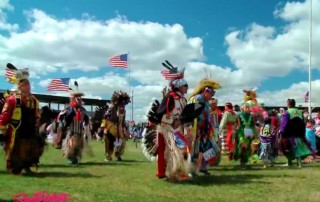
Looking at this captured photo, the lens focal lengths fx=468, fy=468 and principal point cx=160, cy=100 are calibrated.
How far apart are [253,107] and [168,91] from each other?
169 inches

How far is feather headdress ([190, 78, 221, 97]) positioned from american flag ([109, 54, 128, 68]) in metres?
16.6

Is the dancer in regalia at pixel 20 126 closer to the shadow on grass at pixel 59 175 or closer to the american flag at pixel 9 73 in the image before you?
the american flag at pixel 9 73

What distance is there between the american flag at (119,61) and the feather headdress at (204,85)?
54.5ft

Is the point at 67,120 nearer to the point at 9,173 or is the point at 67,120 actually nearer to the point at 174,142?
the point at 9,173

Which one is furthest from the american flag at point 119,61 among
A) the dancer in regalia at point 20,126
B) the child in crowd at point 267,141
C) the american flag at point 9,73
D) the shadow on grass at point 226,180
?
the shadow on grass at point 226,180

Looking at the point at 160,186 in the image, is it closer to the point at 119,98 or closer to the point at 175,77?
the point at 175,77

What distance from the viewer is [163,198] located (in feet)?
21.7

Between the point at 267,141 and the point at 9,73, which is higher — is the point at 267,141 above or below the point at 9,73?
below

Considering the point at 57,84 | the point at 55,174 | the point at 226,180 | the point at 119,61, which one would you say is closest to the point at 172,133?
the point at 226,180

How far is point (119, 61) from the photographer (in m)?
26.6

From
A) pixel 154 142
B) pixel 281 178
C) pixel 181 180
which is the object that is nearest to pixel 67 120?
pixel 154 142

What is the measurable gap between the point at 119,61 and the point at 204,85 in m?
17.1

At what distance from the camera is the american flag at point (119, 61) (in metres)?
26.4

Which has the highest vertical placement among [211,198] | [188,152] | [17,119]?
[17,119]
